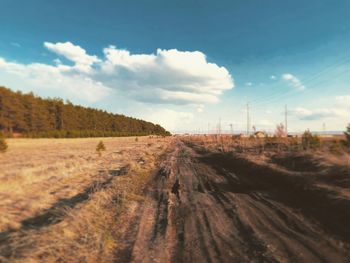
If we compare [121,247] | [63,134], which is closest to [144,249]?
[121,247]

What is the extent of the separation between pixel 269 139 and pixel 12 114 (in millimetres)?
56006

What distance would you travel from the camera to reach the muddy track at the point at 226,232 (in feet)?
18.0

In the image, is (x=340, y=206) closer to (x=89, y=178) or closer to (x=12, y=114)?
(x=89, y=178)

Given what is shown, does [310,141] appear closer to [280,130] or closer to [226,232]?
[280,130]

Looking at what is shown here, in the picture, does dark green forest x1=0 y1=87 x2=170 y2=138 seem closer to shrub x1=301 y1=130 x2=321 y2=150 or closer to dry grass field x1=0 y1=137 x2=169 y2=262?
dry grass field x1=0 y1=137 x2=169 y2=262

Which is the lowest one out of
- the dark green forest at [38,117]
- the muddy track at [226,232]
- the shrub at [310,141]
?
the muddy track at [226,232]

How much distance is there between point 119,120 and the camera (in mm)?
134375

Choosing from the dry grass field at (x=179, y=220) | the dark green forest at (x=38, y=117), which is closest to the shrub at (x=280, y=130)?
the dry grass field at (x=179, y=220)

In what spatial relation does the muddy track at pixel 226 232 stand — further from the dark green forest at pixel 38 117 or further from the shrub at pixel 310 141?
the dark green forest at pixel 38 117

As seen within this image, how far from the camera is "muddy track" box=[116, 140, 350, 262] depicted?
5480 mm

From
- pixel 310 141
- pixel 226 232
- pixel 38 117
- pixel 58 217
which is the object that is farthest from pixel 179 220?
pixel 38 117

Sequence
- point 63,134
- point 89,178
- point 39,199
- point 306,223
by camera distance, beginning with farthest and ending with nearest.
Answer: point 63,134, point 89,178, point 39,199, point 306,223

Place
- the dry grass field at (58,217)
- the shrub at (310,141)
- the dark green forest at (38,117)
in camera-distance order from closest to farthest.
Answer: the dry grass field at (58,217)
the shrub at (310,141)
the dark green forest at (38,117)

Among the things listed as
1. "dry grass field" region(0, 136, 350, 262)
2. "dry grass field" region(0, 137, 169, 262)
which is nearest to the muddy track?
"dry grass field" region(0, 136, 350, 262)
